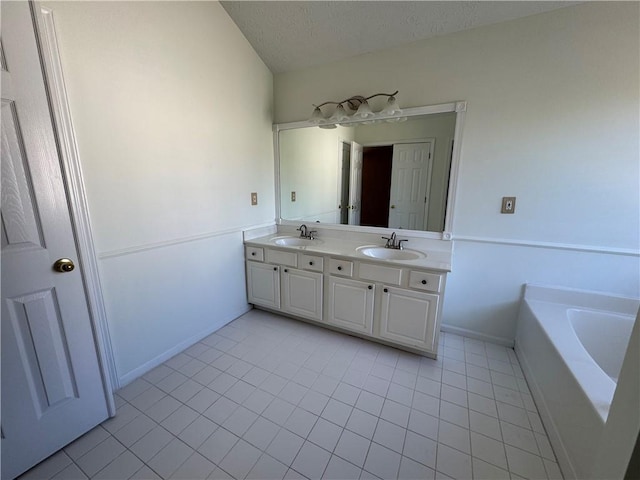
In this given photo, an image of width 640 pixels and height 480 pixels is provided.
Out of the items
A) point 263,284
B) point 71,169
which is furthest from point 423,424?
point 71,169

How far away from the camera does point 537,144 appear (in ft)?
5.87

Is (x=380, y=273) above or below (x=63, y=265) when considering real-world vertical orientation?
below

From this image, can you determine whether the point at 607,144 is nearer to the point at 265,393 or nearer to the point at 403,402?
the point at 403,402

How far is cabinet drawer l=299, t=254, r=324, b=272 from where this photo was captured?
2.17 metres

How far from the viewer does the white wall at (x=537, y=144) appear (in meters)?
1.60

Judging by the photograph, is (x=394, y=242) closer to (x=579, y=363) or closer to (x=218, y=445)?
(x=579, y=363)

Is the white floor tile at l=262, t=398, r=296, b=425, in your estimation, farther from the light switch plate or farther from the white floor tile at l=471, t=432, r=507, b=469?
the light switch plate

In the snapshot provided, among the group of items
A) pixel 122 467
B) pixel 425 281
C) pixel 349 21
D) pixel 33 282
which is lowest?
pixel 122 467

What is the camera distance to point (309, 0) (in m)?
1.81

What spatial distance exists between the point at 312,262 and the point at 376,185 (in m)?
0.91

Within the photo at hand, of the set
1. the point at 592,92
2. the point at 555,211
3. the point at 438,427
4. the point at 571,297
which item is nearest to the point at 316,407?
the point at 438,427

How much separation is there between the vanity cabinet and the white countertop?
0.09 feet

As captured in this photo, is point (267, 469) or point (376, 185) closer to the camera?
point (267, 469)

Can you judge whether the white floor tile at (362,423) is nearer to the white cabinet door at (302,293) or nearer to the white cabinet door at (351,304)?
the white cabinet door at (351,304)
